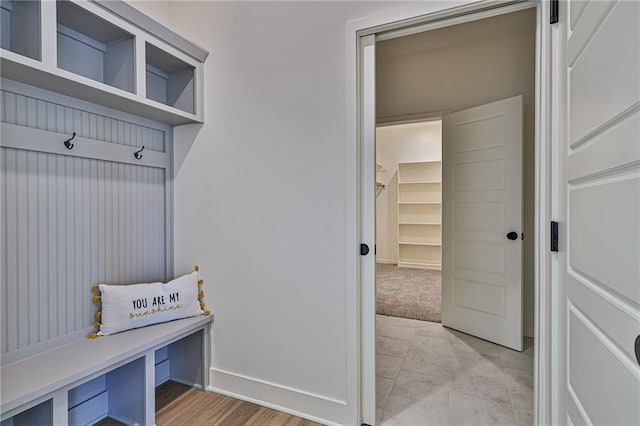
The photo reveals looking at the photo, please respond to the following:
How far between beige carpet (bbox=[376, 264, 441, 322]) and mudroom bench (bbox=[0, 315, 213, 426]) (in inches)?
85.8

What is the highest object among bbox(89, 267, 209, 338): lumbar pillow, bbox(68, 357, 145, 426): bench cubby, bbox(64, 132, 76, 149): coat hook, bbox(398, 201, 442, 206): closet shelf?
bbox(64, 132, 76, 149): coat hook

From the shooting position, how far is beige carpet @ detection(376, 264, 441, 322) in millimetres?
3648

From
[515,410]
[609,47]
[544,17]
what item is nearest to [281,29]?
[544,17]

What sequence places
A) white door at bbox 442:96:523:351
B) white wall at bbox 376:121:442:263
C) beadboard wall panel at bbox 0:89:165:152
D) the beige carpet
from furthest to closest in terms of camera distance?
white wall at bbox 376:121:442:263 → the beige carpet → white door at bbox 442:96:523:351 → beadboard wall panel at bbox 0:89:165:152

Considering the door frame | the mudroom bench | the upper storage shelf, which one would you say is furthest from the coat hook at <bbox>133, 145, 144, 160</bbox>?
the door frame

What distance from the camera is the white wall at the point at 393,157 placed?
244 inches

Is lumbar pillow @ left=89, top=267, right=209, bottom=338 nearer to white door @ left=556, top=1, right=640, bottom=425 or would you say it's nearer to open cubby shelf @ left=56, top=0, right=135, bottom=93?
open cubby shelf @ left=56, top=0, right=135, bottom=93

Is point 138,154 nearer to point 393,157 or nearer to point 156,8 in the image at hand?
point 156,8

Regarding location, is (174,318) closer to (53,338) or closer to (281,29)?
(53,338)

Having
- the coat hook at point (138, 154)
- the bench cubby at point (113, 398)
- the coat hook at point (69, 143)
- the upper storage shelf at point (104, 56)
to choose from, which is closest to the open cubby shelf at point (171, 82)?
the upper storage shelf at point (104, 56)

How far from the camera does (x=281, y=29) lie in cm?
186

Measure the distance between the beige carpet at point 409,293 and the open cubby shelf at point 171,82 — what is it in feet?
9.34

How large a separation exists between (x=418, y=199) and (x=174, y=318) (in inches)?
208

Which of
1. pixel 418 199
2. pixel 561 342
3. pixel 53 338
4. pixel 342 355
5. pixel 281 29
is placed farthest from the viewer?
pixel 418 199
